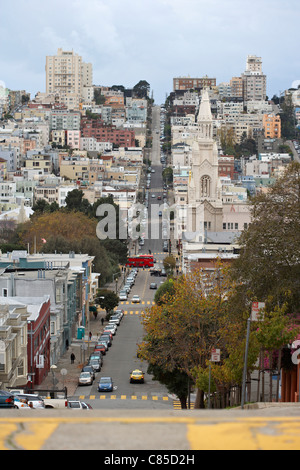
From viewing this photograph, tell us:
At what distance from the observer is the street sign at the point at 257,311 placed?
20078 mm

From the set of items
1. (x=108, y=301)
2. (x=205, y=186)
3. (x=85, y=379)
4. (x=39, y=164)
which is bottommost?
(x=85, y=379)

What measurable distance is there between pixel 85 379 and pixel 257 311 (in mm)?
20877

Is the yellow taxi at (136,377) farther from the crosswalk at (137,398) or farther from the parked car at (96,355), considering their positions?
the parked car at (96,355)

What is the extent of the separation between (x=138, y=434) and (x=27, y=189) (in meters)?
135

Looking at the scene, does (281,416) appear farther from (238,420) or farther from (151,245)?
(151,245)

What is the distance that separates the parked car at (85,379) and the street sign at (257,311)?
20.4 metres

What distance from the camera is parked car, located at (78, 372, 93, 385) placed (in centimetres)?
4075

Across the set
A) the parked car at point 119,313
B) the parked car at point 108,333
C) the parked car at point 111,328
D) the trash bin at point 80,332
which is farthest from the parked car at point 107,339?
the parked car at point 119,313

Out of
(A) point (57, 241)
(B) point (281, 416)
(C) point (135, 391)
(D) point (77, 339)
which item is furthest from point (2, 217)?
(B) point (281, 416)

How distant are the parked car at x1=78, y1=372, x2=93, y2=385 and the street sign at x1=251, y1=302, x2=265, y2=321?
804 inches

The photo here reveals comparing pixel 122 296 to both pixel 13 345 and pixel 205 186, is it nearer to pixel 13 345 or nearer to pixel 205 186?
pixel 205 186

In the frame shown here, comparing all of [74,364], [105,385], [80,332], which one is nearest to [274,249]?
[105,385]

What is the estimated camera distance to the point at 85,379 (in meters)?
40.9

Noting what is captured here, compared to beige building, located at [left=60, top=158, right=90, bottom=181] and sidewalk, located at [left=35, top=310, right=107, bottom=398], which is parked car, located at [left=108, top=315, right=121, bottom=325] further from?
beige building, located at [left=60, top=158, right=90, bottom=181]
